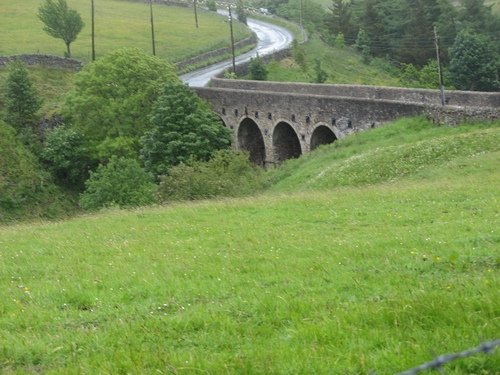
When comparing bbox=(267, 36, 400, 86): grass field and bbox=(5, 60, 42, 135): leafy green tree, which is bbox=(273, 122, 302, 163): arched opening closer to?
bbox=(5, 60, 42, 135): leafy green tree

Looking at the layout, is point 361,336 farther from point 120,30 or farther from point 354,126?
point 120,30

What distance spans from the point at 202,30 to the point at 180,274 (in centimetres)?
7373

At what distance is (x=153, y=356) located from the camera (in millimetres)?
6152

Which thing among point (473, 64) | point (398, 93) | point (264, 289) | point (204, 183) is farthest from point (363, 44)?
point (264, 289)

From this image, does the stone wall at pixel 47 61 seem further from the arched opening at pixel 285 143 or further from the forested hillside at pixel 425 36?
the forested hillside at pixel 425 36

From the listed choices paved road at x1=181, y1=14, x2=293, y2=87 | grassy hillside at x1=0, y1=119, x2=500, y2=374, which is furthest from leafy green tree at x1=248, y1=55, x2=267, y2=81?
grassy hillside at x1=0, y1=119, x2=500, y2=374

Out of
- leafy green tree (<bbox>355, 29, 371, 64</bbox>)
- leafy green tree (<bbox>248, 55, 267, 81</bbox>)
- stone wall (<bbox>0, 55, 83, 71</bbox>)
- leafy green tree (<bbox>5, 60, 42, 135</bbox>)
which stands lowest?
leafy green tree (<bbox>5, 60, 42, 135</bbox>)

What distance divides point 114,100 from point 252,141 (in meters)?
9.49

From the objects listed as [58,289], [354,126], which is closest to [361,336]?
[58,289]

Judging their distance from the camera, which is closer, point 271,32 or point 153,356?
point 153,356

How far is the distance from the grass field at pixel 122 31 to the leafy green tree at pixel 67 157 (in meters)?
20.5

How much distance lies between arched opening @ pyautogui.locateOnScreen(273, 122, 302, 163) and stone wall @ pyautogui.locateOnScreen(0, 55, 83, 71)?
21360mm

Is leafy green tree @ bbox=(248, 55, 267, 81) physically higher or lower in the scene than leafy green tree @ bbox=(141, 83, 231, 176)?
higher

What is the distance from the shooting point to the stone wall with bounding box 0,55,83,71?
51.7 meters
